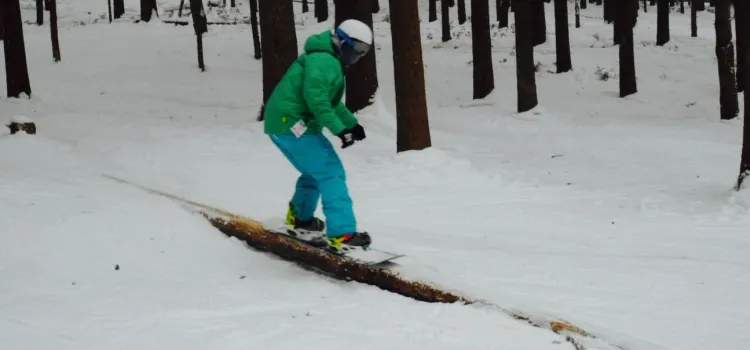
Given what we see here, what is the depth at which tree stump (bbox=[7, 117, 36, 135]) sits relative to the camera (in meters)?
11.0

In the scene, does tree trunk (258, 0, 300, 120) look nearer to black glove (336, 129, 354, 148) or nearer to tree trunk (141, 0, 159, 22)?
black glove (336, 129, 354, 148)

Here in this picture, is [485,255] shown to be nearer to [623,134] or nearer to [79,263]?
[79,263]

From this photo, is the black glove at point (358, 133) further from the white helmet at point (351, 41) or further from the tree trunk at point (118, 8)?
the tree trunk at point (118, 8)

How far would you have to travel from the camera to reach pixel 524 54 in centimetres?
1584

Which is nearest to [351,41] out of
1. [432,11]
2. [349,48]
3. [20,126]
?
[349,48]

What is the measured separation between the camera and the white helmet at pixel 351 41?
17.8ft

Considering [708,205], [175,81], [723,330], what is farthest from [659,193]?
[175,81]

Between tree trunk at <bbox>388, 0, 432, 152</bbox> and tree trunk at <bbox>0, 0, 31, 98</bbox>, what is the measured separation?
9.27 meters

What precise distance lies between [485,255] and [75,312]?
3267 millimetres

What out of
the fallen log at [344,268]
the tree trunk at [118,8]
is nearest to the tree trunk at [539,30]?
the tree trunk at [118,8]

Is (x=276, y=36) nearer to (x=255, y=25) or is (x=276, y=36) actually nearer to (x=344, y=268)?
(x=344, y=268)

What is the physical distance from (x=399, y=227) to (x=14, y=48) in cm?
1198

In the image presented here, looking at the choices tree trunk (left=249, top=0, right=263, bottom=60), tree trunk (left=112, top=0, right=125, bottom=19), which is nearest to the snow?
tree trunk (left=249, top=0, right=263, bottom=60)

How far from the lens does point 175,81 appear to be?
65.5 feet
